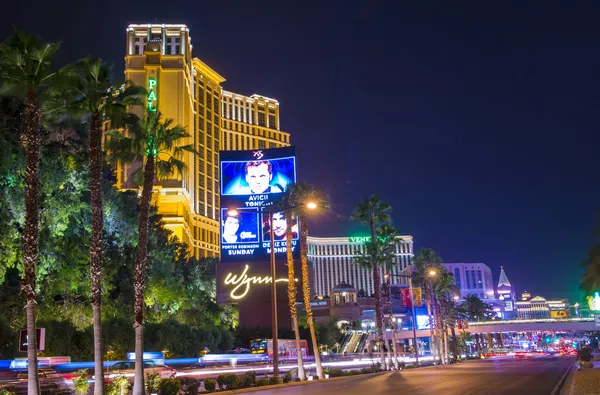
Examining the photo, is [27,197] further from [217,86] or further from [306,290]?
[217,86]

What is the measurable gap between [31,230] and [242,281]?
50877 millimetres

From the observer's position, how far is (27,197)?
66.2ft

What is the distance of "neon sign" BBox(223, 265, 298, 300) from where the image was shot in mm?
69750

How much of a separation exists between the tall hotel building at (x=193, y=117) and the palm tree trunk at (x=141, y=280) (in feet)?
262

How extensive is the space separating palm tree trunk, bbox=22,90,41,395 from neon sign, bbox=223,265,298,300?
50.2 metres

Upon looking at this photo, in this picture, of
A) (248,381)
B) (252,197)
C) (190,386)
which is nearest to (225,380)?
(248,381)

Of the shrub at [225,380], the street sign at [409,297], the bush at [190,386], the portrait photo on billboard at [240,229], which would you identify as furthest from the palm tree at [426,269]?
the bush at [190,386]

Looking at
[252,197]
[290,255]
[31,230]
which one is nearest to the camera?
[31,230]

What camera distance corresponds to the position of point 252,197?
71.2m

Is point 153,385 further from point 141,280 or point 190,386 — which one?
point 141,280

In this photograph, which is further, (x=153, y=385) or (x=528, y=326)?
(x=528, y=326)

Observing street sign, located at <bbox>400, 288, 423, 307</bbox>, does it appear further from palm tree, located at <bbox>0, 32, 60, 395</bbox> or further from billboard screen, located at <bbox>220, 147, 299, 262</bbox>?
palm tree, located at <bbox>0, 32, 60, 395</bbox>

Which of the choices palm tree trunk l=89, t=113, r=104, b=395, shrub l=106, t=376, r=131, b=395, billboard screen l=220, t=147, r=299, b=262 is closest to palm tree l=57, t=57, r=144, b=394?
palm tree trunk l=89, t=113, r=104, b=395

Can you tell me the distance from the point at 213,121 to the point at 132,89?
5528 inches
